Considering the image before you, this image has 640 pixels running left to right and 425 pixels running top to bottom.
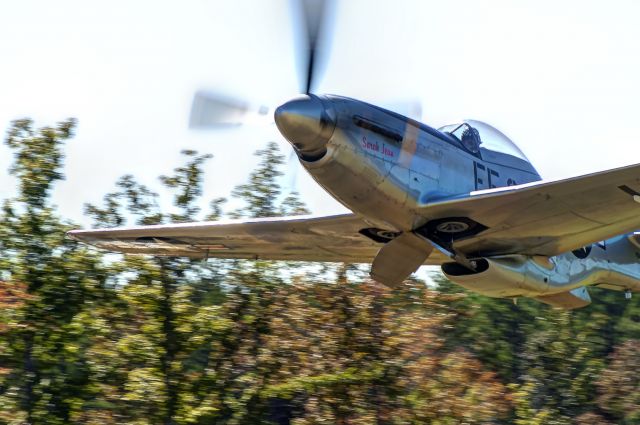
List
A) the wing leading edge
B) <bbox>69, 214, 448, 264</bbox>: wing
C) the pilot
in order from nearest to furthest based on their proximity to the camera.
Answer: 1. the wing leading edge
2. the pilot
3. <bbox>69, 214, 448, 264</bbox>: wing

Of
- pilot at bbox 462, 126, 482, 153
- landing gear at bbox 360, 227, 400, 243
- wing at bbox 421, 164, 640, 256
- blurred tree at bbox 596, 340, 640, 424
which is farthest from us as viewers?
blurred tree at bbox 596, 340, 640, 424

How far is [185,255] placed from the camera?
49.9 feet

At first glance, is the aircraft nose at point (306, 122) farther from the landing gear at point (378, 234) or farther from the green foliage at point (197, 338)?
the green foliage at point (197, 338)

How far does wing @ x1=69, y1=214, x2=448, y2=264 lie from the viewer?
12.5m

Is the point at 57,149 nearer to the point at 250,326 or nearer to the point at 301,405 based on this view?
the point at 250,326

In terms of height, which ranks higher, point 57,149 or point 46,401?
point 57,149

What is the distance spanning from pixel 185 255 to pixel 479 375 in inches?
292

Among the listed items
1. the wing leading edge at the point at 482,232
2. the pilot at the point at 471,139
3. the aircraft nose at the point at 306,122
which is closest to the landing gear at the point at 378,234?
the wing leading edge at the point at 482,232

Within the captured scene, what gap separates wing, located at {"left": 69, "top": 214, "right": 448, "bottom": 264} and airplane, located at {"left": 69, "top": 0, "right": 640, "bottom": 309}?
4 centimetres

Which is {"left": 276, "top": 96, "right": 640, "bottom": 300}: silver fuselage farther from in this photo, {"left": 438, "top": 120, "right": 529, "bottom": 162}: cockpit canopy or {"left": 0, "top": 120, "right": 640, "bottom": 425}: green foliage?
{"left": 0, "top": 120, "right": 640, "bottom": 425}: green foliage

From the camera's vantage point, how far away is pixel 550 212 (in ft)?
35.2

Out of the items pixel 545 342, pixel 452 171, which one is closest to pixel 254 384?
pixel 452 171

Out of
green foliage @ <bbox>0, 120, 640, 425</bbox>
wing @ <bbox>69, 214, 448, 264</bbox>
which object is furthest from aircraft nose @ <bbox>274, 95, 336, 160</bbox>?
green foliage @ <bbox>0, 120, 640, 425</bbox>

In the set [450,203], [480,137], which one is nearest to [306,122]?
[450,203]
